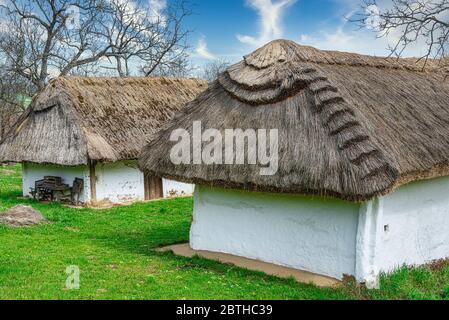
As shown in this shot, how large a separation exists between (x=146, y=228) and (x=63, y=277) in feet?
17.3

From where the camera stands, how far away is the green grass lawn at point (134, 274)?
7926 mm

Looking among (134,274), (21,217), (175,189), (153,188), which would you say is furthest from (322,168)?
(175,189)

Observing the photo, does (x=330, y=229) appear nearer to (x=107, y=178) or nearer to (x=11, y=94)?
(x=107, y=178)

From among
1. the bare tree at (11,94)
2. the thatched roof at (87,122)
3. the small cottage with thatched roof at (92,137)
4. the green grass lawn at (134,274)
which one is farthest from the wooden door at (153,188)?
the bare tree at (11,94)

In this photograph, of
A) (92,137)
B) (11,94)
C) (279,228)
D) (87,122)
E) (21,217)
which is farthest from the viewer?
(11,94)

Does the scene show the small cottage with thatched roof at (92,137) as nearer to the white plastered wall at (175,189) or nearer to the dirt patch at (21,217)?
the white plastered wall at (175,189)

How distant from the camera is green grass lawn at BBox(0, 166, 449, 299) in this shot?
7.93 meters

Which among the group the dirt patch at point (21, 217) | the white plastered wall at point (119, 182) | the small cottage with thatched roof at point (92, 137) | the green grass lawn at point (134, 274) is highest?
the small cottage with thatched roof at point (92, 137)

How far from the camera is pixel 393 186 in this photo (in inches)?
318

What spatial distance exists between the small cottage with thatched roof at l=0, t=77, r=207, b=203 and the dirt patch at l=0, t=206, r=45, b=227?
3033mm

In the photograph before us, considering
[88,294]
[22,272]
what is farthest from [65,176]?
[88,294]

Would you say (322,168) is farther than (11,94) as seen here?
No

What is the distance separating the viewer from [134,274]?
895 cm

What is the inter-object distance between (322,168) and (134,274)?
11.4 ft
